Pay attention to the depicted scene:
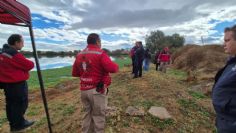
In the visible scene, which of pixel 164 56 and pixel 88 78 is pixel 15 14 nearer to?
pixel 88 78

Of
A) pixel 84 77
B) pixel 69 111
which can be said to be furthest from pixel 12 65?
pixel 69 111

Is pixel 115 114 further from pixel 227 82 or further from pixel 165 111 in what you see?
pixel 227 82

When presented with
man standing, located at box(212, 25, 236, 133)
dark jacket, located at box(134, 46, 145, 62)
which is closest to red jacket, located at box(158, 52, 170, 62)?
dark jacket, located at box(134, 46, 145, 62)

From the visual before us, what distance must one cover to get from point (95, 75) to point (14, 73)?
2035mm

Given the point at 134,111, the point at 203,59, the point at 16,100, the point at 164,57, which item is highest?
the point at 16,100

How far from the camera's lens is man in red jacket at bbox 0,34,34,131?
6.59m

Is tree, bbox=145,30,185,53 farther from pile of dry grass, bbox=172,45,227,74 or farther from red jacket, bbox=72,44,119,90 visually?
red jacket, bbox=72,44,119,90

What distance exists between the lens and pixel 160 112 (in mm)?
8516

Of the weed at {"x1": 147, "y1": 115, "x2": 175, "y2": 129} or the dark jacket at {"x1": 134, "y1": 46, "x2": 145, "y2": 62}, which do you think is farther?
the dark jacket at {"x1": 134, "y1": 46, "x2": 145, "y2": 62}

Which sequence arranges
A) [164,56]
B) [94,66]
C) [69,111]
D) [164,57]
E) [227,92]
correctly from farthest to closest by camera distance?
1. [164,57]
2. [164,56]
3. [69,111]
4. [94,66]
5. [227,92]

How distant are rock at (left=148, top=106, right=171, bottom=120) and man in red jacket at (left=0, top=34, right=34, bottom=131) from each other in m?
3.55

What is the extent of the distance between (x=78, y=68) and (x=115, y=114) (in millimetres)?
2318

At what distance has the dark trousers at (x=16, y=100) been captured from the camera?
6.77m

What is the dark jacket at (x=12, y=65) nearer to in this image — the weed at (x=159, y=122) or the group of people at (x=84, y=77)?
the group of people at (x=84, y=77)
